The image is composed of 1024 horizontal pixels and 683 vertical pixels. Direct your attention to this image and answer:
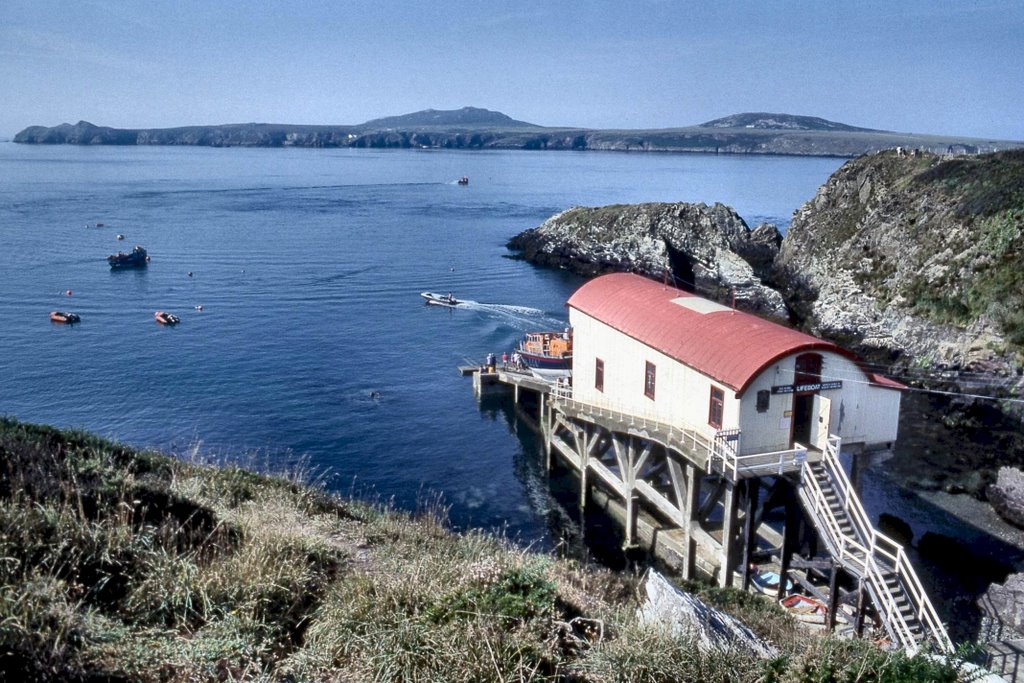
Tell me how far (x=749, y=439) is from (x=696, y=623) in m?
13.3

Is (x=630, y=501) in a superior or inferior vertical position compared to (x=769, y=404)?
inferior

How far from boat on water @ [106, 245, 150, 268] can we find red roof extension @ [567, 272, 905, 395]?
5538cm

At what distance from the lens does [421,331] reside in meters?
54.8

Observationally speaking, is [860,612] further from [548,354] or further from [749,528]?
[548,354]

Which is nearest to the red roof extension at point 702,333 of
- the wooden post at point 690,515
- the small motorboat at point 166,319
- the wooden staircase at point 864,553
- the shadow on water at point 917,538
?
the wooden staircase at point 864,553

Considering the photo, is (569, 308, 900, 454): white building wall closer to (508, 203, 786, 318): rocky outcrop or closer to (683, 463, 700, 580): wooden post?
(683, 463, 700, 580): wooden post

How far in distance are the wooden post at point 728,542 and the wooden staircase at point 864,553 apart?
2.15m

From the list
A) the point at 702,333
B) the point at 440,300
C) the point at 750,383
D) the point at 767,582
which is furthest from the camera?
the point at 440,300

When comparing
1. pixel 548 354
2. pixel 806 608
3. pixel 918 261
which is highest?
pixel 918 261

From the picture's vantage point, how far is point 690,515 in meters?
25.2

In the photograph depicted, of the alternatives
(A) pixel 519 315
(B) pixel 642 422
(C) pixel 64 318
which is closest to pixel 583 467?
(B) pixel 642 422

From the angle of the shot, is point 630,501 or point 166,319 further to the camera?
point 166,319

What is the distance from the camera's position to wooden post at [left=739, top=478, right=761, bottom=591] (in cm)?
2278

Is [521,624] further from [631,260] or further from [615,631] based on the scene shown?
[631,260]
